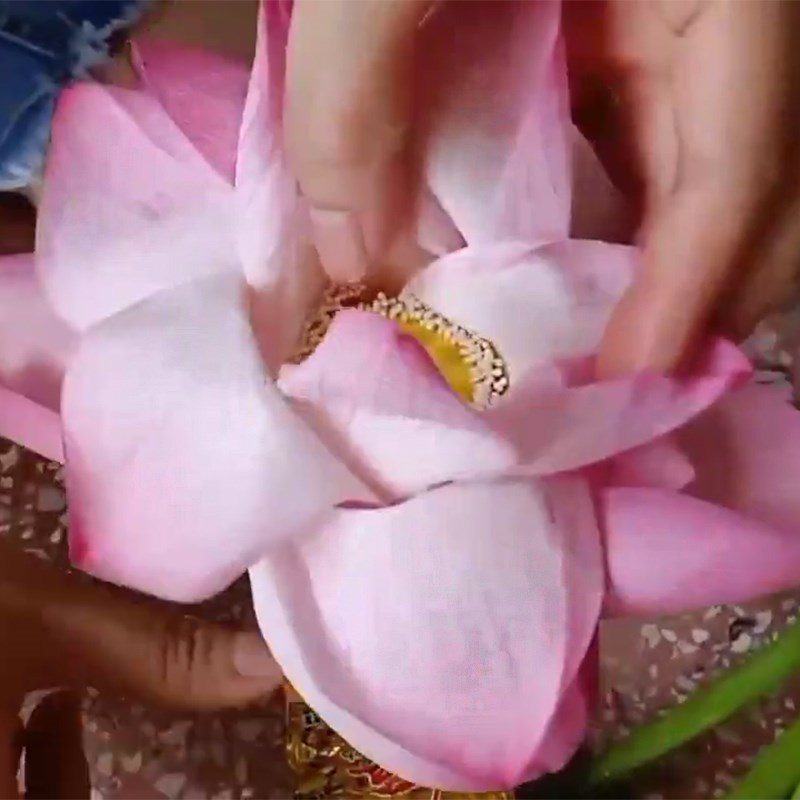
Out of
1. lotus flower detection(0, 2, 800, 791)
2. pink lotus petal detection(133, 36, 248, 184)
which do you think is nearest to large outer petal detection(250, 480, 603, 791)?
lotus flower detection(0, 2, 800, 791)

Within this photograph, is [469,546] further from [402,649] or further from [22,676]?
[22,676]

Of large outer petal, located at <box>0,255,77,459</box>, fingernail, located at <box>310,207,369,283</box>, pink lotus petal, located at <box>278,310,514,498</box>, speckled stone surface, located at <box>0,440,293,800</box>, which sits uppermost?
fingernail, located at <box>310,207,369,283</box>

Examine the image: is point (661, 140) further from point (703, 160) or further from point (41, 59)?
point (41, 59)

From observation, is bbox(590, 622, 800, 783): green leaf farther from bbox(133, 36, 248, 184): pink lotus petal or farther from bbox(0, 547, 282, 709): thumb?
bbox(133, 36, 248, 184): pink lotus petal

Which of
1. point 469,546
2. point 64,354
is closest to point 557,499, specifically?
point 469,546

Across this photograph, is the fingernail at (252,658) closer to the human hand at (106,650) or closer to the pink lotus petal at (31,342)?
the human hand at (106,650)

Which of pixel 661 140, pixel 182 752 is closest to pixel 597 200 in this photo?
pixel 661 140
